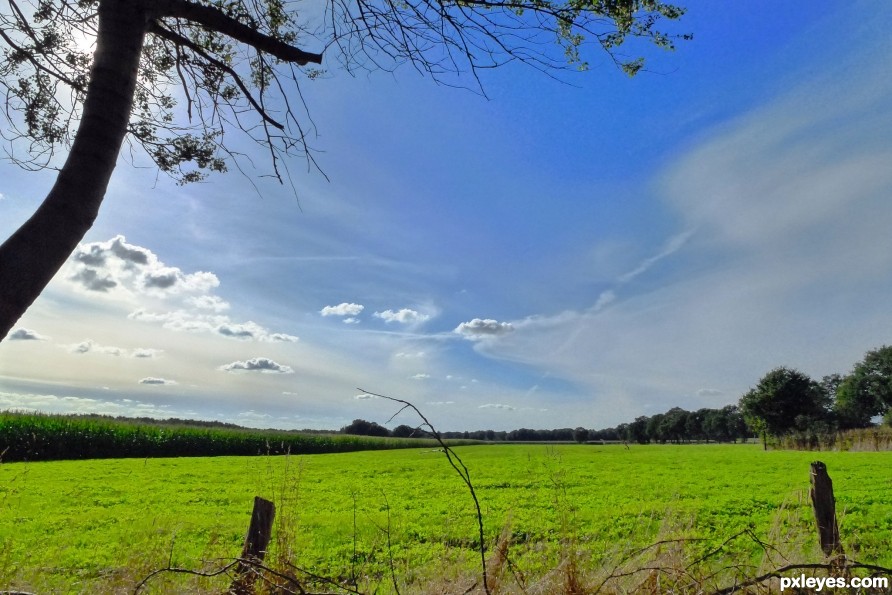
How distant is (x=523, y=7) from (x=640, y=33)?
5.80 feet

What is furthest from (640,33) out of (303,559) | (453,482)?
(453,482)

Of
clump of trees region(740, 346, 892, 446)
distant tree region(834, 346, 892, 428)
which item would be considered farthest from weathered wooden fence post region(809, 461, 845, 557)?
distant tree region(834, 346, 892, 428)

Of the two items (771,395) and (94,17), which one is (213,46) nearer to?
(94,17)

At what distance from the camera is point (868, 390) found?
7375cm

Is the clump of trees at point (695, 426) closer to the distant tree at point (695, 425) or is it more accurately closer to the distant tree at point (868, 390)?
the distant tree at point (695, 425)

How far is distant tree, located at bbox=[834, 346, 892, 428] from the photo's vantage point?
70438 millimetres

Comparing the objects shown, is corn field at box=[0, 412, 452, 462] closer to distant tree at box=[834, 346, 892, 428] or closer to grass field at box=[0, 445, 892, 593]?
grass field at box=[0, 445, 892, 593]

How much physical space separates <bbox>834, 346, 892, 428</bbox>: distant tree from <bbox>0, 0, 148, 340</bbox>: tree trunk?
86842 millimetres

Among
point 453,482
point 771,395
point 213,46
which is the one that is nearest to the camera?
point 213,46

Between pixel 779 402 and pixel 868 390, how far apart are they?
977 inches

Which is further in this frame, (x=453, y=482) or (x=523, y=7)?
(x=453, y=482)

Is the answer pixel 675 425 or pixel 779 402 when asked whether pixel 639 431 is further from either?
pixel 779 402

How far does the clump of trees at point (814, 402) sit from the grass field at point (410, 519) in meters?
38.3

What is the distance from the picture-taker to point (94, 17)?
5.54 metres
